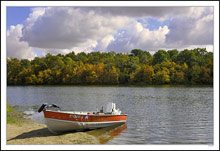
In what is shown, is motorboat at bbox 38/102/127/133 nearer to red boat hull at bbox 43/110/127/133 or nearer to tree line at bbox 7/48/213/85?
red boat hull at bbox 43/110/127/133

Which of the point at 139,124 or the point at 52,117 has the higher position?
the point at 52,117

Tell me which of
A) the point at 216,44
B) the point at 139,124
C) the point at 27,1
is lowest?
the point at 139,124

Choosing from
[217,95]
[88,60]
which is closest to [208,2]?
[217,95]

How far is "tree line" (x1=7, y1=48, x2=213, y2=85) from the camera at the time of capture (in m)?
85.8

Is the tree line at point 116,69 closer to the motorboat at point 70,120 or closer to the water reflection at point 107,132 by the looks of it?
the water reflection at point 107,132

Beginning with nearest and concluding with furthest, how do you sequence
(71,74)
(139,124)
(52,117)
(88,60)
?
(52,117), (139,124), (71,74), (88,60)

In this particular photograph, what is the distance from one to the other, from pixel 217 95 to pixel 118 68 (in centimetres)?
8704

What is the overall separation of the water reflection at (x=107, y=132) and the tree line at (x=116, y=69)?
68.9m

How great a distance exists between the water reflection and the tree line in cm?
6885

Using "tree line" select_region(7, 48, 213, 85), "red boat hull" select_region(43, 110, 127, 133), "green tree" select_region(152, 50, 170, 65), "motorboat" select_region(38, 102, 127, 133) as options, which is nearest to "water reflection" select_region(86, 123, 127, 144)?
"motorboat" select_region(38, 102, 127, 133)

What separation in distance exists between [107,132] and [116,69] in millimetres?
81714

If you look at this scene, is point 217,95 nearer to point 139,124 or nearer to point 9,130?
point 139,124

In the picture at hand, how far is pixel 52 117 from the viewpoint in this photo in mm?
13836

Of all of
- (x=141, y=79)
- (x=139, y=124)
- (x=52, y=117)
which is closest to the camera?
(x=52, y=117)
